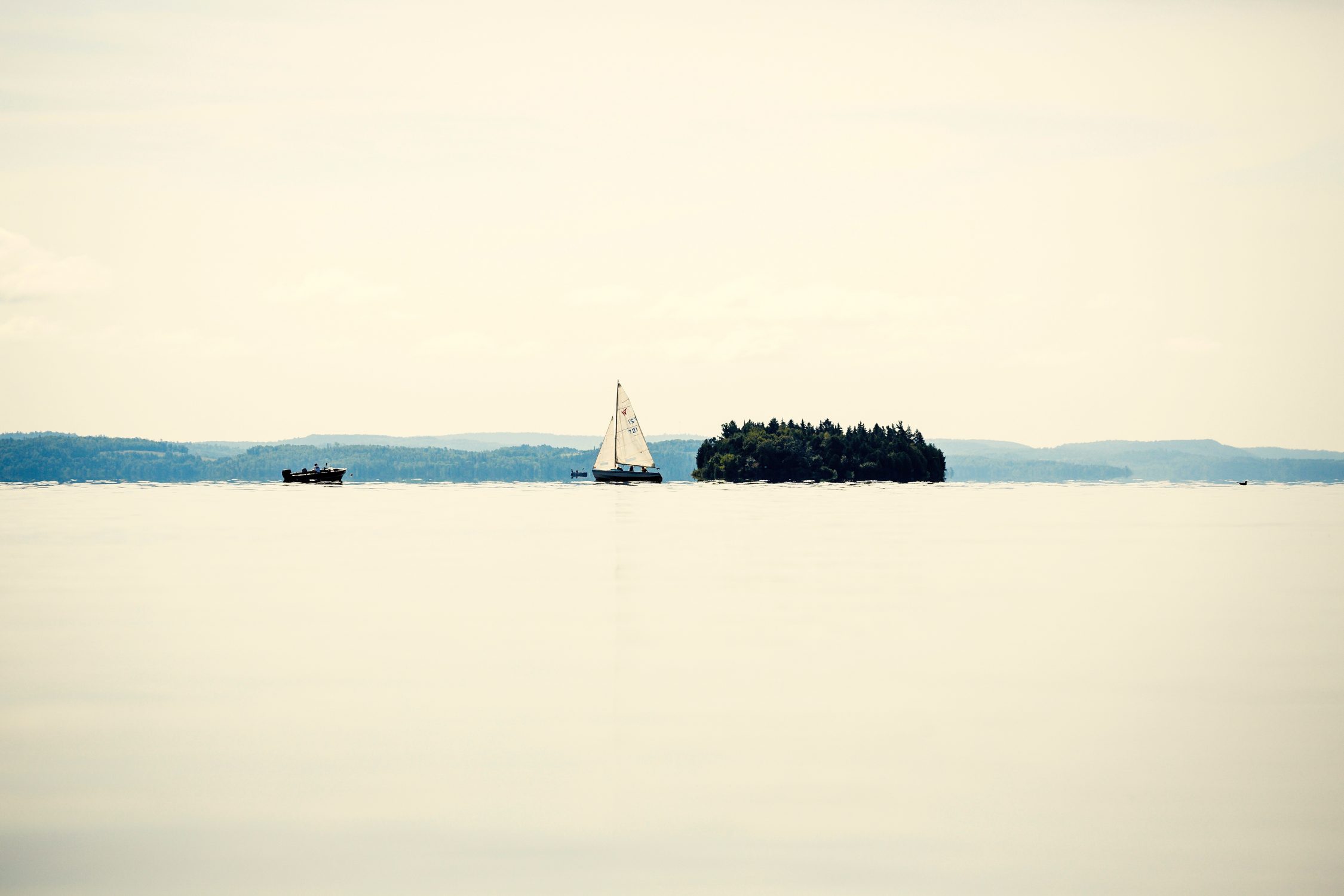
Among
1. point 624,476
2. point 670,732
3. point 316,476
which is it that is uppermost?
point 624,476

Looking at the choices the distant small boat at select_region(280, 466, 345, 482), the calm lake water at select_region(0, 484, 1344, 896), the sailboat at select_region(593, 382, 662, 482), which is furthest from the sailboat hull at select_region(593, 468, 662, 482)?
the calm lake water at select_region(0, 484, 1344, 896)

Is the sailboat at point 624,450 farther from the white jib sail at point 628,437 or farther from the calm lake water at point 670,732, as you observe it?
the calm lake water at point 670,732

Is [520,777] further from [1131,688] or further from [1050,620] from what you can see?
[1050,620]

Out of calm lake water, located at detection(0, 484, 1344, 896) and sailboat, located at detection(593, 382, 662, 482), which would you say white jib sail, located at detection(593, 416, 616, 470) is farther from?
calm lake water, located at detection(0, 484, 1344, 896)

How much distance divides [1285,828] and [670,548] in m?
39.2

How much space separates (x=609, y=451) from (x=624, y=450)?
4057 millimetres

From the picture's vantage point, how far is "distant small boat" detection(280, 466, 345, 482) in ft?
613

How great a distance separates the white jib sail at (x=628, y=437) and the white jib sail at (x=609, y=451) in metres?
1.11

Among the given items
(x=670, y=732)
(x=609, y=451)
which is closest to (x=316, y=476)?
(x=609, y=451)

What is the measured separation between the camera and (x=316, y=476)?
186750 millimetres

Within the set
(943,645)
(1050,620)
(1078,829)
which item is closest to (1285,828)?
(1078,829)

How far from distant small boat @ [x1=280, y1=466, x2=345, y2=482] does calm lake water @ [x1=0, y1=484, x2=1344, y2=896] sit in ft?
495

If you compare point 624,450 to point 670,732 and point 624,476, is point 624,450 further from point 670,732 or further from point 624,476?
point 670,732

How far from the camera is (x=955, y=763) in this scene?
47.8 feet
